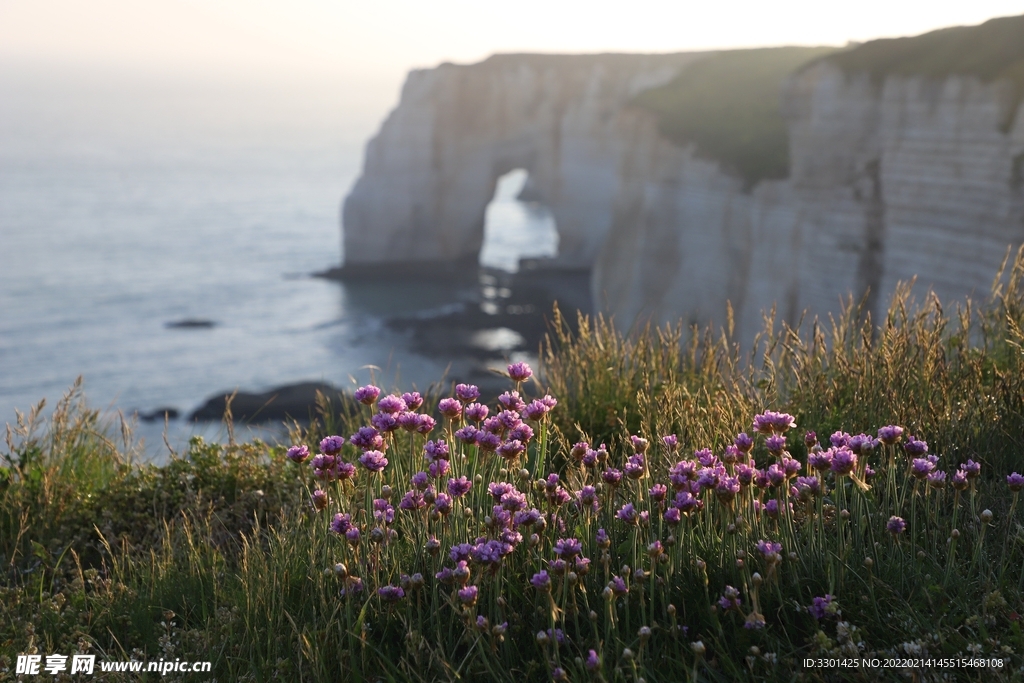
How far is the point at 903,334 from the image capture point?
4156 mm

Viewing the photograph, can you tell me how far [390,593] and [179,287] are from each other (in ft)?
160

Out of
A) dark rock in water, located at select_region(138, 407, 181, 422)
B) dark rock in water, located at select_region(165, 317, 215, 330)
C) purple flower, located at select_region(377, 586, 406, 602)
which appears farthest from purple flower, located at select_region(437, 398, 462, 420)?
dark rock in water, located at select_region(165, 317, 215, 330)

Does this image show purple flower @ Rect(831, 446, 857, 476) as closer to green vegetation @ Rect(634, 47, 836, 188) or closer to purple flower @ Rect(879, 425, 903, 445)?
purple flower @ Rect(879, 425, 903, 445)

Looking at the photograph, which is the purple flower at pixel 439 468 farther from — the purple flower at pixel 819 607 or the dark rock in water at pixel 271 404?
the dark rock in water at pixel 271 404

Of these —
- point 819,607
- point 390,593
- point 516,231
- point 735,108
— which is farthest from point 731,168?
point 516,231

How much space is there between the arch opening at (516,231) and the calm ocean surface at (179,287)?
477 millimetres

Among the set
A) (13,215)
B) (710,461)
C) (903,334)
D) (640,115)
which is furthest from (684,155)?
(13,215)

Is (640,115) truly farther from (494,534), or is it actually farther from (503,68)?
(494,534)

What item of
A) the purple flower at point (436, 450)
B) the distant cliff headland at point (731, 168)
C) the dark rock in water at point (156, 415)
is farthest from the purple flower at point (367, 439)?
the dark rock in water at point (156, 415)

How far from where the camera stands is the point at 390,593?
7.98 feet

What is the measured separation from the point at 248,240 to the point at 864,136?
50.0m

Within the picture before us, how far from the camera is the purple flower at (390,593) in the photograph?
2430mm

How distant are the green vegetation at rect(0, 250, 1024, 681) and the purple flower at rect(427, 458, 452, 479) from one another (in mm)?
106

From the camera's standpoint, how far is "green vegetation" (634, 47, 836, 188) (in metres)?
26.9
